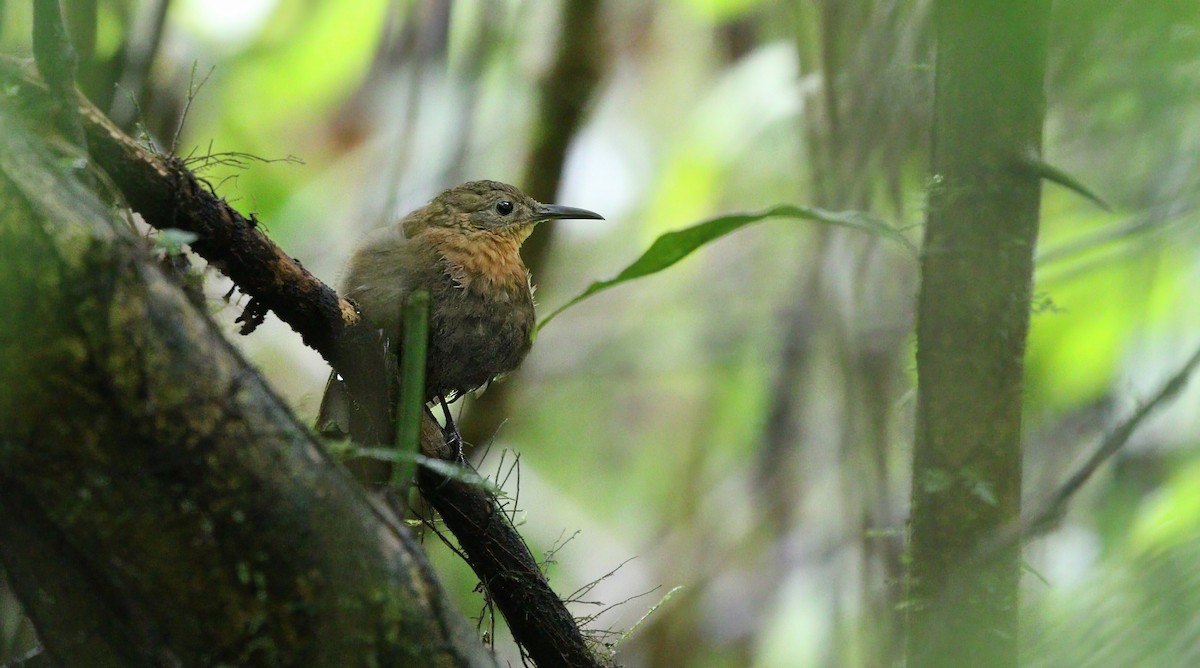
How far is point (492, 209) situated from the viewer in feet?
14.5

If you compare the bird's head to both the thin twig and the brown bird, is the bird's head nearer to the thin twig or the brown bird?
the brown bird

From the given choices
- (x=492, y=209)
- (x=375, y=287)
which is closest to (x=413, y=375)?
(x=375, y=287)

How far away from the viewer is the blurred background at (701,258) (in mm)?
3574

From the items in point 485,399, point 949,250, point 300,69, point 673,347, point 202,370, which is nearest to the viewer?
point 202,370

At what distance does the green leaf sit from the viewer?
7.48 feet

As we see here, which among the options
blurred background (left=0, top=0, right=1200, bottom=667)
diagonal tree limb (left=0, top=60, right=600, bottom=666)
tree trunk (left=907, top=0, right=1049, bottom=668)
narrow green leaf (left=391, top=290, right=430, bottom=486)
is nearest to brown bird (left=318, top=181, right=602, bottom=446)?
blurred background (left=0, top=0, right=1200, bottom=667)

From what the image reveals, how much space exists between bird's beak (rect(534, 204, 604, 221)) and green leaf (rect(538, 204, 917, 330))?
2125 millimetres

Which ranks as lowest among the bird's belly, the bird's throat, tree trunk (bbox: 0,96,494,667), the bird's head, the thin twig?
tree trunk (bbox: 0,96,494,667)

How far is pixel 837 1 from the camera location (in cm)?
377

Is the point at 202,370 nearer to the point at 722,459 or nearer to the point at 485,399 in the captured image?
the point at 485,399

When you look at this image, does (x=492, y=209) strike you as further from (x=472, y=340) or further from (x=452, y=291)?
(x=472, y=340)

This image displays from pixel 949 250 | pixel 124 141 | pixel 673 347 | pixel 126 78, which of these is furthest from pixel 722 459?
pixel 124 141

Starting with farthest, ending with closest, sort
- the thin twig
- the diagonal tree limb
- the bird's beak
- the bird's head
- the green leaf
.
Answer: the bird's beak
the bird's head
the green leaf
the thin twig
the diagonal tree limb

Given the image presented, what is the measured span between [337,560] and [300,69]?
457cm
